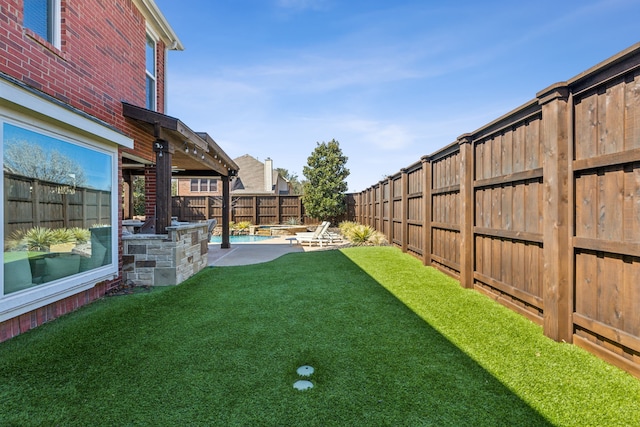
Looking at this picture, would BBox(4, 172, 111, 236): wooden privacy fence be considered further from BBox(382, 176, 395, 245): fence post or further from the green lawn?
BBox(382, 176, 395, 245): fence post

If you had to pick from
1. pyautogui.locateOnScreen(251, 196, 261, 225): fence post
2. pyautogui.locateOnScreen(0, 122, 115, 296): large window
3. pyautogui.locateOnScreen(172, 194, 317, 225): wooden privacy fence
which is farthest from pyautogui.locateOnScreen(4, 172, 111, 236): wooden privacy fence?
pyautogui.locateOnScreen(251, 196, 261, 225): fence post

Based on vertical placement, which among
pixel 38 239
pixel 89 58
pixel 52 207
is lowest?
pixel 38 239

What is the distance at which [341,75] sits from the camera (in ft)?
37.6

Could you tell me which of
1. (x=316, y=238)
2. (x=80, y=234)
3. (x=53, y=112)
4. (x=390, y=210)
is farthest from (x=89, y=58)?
(x=316, y=238)

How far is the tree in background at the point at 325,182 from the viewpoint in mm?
17547

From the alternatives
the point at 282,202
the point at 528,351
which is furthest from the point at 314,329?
the point at 282,202

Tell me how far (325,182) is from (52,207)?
48.0ft

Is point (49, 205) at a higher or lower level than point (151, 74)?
lower

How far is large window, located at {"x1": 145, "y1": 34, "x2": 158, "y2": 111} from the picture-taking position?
6914 millimetres

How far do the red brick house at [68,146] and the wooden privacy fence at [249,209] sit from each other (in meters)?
12.5

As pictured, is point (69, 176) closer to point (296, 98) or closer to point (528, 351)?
point (528, 351)

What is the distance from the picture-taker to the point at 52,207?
149 inches

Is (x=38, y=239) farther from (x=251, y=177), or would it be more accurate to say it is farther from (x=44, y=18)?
(x=251, y=177)

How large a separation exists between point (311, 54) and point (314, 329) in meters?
9.74
